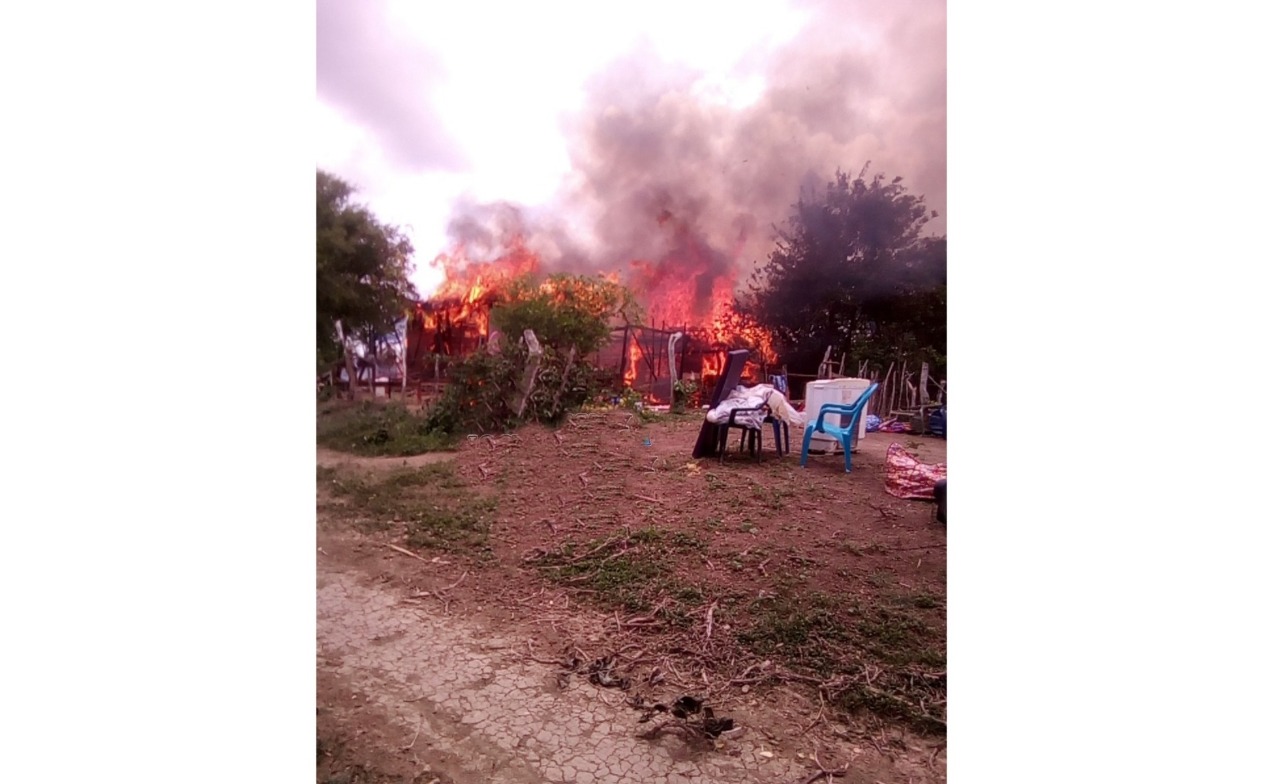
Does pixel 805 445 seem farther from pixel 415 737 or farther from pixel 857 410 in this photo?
pixel 415 737

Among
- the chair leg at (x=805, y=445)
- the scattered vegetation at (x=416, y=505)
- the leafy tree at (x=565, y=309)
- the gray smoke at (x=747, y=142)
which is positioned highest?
the gray smoke at (x=747, y=142)

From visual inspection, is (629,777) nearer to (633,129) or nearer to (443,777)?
(443,777)

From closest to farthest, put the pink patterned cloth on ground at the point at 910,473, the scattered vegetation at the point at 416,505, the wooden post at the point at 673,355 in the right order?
1. the pink patterned cloth on ground at the point at 910,473
2. the wooden post at the point at 673,355
3. the scattered vegetation at the point at 416,505

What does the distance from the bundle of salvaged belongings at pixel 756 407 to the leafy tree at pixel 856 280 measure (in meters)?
0.12

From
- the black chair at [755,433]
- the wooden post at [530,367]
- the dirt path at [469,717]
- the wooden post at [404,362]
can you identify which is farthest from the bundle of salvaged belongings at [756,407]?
the wooden post at [404,362]

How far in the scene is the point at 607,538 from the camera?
6.63 ft

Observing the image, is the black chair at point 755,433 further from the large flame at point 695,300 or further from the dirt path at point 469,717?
the dirt path at point 469,717

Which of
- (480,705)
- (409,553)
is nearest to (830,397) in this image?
(480,705)

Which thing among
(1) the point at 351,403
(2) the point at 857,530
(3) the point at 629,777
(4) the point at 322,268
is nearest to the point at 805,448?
(2) the point at 857,530

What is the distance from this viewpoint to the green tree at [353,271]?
2.35 metres

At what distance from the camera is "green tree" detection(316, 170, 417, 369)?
7.70 ft

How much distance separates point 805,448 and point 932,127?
3.04 feet

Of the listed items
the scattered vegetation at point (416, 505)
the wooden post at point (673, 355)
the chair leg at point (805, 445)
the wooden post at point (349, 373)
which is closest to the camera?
the chair leg at point (805, 445)

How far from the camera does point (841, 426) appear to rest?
1918 millimetres
